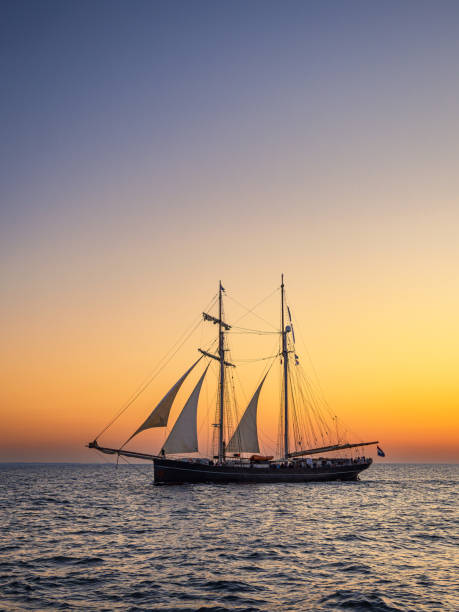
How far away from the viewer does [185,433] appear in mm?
61719

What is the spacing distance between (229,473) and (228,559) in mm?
45270

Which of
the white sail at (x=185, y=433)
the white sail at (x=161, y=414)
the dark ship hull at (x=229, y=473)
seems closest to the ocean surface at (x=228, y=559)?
the white sail at (x=161, y=414)

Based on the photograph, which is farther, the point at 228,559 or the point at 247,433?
the point at 247,433

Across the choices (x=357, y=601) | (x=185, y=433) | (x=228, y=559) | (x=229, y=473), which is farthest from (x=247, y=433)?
(x=357, y=601)

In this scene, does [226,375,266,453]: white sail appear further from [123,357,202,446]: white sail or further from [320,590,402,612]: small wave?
[320,590,402,612]: small wave

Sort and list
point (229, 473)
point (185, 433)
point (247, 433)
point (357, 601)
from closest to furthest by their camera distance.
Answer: point (357, 601) → point (185, 433) → point (229, 473) → point (247, 433)

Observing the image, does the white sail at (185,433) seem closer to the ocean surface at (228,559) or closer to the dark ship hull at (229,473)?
the dark ship hull at (229,473)

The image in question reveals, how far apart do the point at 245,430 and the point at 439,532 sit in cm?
4067

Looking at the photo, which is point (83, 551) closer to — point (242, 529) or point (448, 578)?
point (242, 529)

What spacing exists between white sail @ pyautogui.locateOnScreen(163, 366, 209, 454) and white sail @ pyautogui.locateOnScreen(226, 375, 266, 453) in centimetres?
944

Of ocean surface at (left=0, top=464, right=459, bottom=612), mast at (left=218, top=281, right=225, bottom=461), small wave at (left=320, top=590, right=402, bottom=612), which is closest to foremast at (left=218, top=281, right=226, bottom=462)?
mast at (left=218, top=281, right=225, bottom=461)

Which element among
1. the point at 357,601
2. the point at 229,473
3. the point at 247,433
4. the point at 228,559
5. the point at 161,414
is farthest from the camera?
the point at 247,433

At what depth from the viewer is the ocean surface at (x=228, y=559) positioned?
1711cm

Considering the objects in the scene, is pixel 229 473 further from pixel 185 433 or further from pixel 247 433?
pixel 185 433
